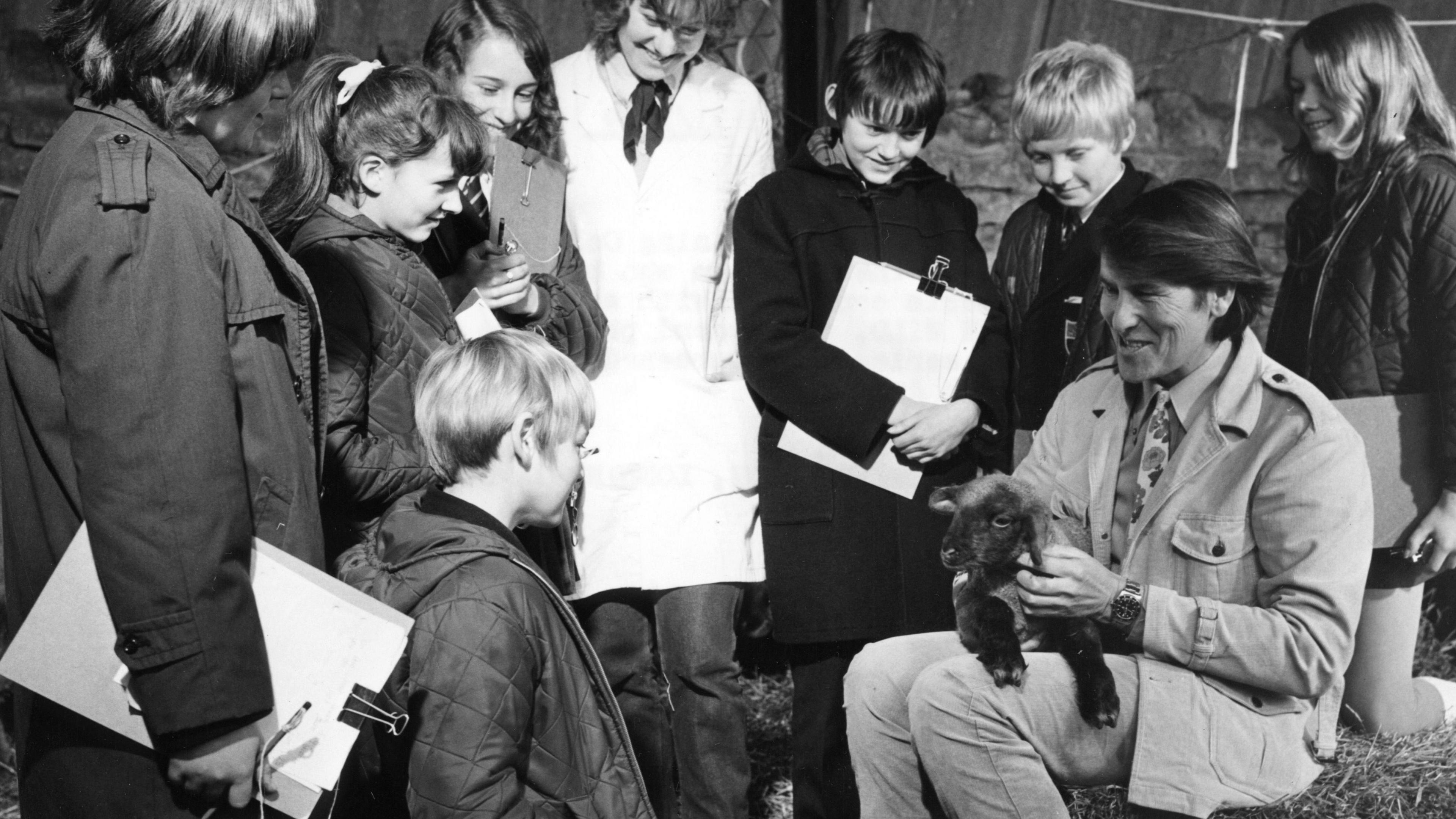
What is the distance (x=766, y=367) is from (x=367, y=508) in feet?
3.84

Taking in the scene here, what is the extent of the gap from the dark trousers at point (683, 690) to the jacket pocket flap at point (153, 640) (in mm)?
1566

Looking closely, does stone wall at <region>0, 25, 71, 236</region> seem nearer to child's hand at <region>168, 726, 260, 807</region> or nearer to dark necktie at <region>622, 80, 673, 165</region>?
dark necktie at <region>622, 80, 673, 165</region>

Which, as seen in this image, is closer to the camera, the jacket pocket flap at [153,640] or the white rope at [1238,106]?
the jacket pocket flap at [153,640]

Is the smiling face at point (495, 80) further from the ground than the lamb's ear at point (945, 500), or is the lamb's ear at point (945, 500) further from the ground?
the smiling face at point (495, 80)

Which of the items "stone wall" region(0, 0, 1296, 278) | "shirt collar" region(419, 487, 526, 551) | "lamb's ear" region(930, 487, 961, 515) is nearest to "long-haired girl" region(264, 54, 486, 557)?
"shirt collar" region(419, 487, 526, 551)

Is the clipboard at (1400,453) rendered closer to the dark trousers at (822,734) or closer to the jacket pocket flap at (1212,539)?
the jacket pocket flap at (1212,539)

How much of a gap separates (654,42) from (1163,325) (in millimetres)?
1525

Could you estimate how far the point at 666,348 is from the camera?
3.41 meters

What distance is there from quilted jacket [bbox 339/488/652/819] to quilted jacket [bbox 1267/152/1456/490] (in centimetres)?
242

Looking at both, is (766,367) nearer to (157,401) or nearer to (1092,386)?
(1092,386)

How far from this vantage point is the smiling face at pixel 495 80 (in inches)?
128

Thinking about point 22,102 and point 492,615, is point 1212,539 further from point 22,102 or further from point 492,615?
point 22,102

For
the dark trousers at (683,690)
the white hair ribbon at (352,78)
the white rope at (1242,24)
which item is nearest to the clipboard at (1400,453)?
the dark trousers at (683,690)

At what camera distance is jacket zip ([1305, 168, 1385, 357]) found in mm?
3533
